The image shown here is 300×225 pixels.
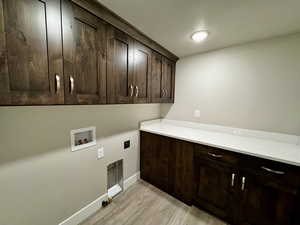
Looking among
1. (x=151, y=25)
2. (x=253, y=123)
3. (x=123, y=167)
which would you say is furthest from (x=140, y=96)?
(x=253, y=123)

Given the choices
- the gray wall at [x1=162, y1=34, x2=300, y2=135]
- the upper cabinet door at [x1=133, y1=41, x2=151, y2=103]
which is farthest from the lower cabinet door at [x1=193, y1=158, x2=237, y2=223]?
the upper cabinet door at [x1=133, y1=41, x2=151, y2=103]

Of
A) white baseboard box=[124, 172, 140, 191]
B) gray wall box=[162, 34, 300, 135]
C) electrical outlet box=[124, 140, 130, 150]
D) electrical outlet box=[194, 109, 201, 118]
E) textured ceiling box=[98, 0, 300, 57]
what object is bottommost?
white baseboard box=[124, 172, 140, 191]

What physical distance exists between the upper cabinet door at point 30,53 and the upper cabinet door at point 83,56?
0.06 meters

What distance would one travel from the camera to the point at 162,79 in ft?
7.27

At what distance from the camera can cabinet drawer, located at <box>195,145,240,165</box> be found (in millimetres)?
1420

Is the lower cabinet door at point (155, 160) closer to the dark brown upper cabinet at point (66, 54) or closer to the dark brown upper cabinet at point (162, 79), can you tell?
the dark brown upper cabinet at point (162, 79)

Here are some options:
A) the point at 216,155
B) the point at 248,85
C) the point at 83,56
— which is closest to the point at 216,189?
the point at 216,155

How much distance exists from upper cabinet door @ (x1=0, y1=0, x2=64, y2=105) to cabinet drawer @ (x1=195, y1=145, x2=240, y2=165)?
1587mm

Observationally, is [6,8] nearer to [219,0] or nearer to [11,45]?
[11,45]

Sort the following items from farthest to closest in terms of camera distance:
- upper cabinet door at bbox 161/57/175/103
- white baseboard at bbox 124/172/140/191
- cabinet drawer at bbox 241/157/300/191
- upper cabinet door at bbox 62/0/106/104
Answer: upper cabinet door at bbox 161/57/175/103 → white baseboard at bbox 124/172/140/191 → cabinet drawer at bbox 241/157/300/191 → upper cabinet door at bbox 62/0/106/104

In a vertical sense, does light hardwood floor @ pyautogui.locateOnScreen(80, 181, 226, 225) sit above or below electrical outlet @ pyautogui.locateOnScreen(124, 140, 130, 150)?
below

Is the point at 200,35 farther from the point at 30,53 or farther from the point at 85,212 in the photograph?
the point at 85,212

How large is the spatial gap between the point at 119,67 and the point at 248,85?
1803mm

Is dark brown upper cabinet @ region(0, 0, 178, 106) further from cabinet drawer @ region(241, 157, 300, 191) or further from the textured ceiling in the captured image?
cabinet drawer @ region(241, 157, 300, 191)
